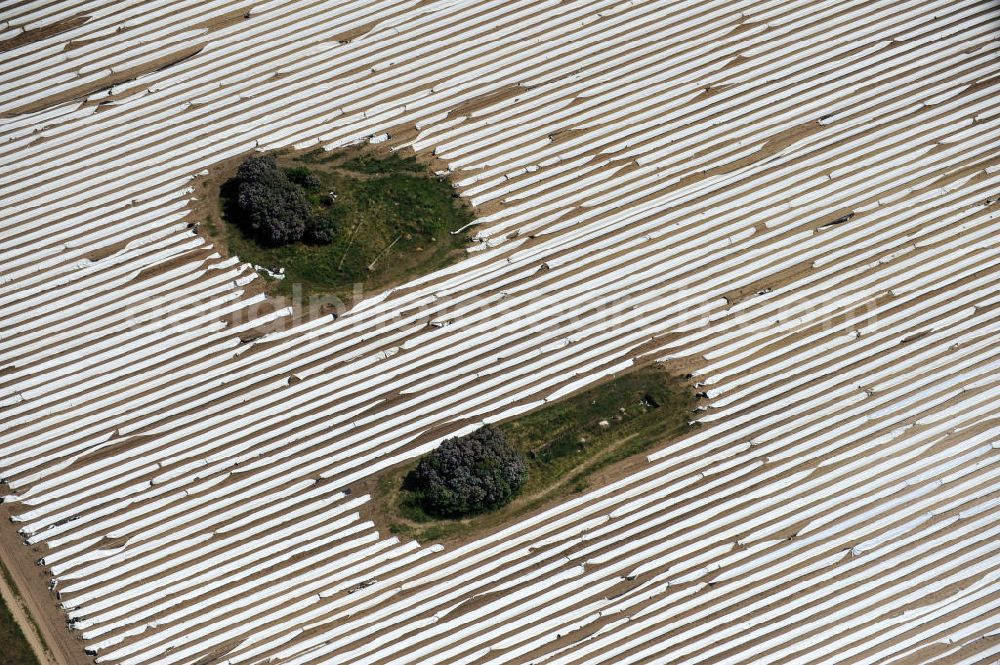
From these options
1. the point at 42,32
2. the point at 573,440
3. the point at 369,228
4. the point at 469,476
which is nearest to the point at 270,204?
the point at 369,228

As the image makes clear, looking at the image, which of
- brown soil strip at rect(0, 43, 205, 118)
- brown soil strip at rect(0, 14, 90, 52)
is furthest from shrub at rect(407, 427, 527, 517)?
brown soil strip at rect(0, 14, 90, 52)

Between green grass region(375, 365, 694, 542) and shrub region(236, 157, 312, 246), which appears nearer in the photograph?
green grass region(375, 365, 694, 542)

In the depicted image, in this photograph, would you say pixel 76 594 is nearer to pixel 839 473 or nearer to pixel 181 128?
pixel 181 128

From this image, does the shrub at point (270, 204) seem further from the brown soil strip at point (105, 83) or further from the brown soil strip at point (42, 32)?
the brown soil strip at point (42, 32)

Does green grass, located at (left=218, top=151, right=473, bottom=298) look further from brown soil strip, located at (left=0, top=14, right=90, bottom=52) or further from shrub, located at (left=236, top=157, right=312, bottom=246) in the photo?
brown soil strip, located at (left=0, top=14, right=90, bottom=52)

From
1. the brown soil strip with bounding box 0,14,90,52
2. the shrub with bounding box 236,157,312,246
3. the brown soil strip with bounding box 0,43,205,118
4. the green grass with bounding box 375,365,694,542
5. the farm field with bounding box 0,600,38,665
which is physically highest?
the brown soil strip with bounding box 0,14,90,52

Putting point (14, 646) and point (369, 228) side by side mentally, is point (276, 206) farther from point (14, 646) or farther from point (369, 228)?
point (14, 646)

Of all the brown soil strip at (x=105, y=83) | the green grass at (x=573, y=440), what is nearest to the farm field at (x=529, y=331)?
the brown soil strip at (x=105, y=83)
